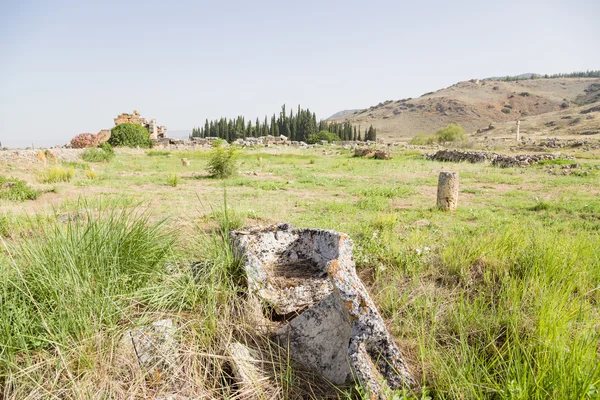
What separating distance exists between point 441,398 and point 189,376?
1.51 m

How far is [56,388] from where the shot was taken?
207cm

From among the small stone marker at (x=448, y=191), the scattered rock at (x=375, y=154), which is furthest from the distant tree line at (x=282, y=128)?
the small stone marker at (x=448, y=191)

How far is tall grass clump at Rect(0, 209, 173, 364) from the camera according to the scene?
2221mm

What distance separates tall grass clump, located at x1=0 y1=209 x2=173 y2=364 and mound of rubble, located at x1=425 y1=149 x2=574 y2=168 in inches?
811

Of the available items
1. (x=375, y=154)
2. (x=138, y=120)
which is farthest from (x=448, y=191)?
(x=138, y=120)

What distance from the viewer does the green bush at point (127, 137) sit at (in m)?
33.8

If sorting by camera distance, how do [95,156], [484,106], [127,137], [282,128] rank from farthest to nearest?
1. [484,106]
2. [282,128]
3. [127,137]
4. [95,156]

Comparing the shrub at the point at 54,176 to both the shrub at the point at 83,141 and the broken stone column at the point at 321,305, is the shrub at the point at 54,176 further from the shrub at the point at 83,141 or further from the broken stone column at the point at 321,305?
the shrub at the point at 83,141

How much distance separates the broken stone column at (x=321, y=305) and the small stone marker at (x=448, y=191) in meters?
5.95

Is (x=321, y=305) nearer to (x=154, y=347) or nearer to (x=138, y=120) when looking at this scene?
(x=154, y=347)

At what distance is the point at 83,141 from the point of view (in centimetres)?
3241

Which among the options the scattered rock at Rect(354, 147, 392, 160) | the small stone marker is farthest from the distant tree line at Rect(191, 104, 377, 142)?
the small stone marker

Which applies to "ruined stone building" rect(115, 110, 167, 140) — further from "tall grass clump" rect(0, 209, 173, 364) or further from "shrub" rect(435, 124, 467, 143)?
"tall grass clump" rect(0, 209, 173, 364)

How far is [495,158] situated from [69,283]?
2308cm
